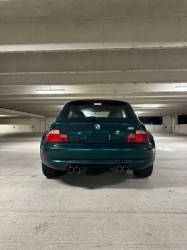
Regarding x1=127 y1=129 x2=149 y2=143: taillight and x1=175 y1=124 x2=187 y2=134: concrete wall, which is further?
x1=175 y1=124 x2=187 y2=134: concrete wall

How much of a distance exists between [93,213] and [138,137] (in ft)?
4.86

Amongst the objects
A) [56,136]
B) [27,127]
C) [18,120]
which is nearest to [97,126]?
[56,136]

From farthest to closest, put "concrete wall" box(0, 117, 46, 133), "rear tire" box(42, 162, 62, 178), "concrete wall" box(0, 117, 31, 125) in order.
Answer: "concrete wall" box(0, 117, 31, 125)
"concrete wall" box(0, 117, 46, 133)
"rear tire" box(42, 162, 62, 178)

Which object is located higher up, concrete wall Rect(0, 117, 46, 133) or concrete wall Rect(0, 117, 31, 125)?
concrete wall Rect(0, 117, 31, 125)

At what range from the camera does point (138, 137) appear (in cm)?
333

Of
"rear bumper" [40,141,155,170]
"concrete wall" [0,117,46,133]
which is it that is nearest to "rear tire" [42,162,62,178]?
"rear bumper" [40,141,155,170]

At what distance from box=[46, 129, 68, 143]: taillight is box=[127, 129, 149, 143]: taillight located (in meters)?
1.11

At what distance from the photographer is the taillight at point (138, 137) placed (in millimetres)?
3309

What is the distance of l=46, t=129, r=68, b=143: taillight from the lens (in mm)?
3318

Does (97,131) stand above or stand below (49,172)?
above

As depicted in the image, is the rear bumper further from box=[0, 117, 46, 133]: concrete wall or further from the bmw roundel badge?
box=[0, 117, 46, 133]: concrete wall

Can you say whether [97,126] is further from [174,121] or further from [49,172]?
[174,121]
